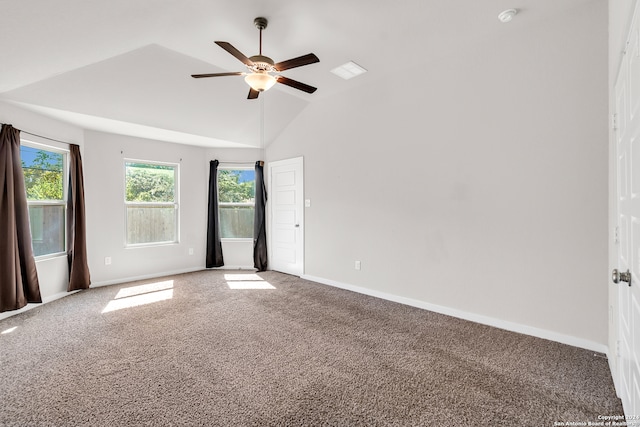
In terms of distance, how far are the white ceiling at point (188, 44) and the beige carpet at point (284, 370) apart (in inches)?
99.5

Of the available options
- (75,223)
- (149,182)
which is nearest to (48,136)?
(75,223)

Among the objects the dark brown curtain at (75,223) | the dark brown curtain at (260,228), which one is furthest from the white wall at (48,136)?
the dark brown curtain at (260,228)

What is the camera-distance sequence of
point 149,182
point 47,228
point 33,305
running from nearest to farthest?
point 33,305 < point 47,228 < point 149,182

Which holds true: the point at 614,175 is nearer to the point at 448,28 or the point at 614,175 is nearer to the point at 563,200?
the point at 563,200

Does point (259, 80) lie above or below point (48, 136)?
above

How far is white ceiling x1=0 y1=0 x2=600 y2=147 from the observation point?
2451 mm

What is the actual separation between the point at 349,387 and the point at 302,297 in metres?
2.10

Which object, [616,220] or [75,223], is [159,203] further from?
[616,220]

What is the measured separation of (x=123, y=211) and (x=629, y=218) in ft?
19.4

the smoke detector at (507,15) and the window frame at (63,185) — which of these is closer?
the smoke detector at (507,15)

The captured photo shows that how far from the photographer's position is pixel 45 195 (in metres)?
4.00

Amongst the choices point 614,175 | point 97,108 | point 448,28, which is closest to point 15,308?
point 97,108

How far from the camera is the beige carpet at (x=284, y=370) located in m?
1.79

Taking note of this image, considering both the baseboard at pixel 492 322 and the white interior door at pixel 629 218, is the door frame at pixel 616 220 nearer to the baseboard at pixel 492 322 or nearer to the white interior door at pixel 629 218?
the white interior door at pixel 629 218
